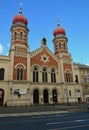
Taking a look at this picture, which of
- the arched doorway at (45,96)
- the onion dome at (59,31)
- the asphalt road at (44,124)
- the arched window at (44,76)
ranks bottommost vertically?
the asphalt road at (44,124)

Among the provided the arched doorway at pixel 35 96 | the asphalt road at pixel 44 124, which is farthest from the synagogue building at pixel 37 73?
the asphalt road at pixel 44 124

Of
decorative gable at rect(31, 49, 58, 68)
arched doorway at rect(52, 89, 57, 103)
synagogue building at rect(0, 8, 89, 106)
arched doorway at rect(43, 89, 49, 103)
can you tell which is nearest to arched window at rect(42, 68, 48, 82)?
synagogue building at rect(0, 8, 89, 106)

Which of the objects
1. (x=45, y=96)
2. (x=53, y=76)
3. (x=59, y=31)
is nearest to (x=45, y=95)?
(x=45, y=96)

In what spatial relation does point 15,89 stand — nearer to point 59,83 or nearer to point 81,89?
point 59,83

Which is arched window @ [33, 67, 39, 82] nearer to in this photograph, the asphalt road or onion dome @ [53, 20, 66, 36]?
onion dome @ [53, 20, 66, 36]

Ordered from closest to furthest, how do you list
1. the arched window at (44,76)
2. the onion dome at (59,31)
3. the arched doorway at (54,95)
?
the arched doorway at (54,95) → the arched window at (44,76) → the onion dome at (59,31)

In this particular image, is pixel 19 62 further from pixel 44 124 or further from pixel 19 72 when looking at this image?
pixel 44 124

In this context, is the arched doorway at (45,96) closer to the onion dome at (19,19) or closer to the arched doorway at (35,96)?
the arched doorway at (35,96)

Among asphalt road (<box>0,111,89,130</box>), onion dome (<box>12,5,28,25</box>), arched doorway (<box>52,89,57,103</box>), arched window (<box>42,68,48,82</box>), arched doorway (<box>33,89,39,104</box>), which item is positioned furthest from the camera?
onion dome (<box>12,5,28,25</box>)

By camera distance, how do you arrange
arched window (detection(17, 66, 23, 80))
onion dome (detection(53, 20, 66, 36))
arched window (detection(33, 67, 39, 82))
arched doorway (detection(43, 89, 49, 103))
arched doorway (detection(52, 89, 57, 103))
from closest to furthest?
arched window (detection(17, 66, 23, 80)) → arched doorway (detection(43, 89, 49, 103)) → arched window (detection(33, 67, 39, 82)) → arched doorway (detection(52, 89, 57, 103)) → onion dome (detection(53, 20, 66, 36))

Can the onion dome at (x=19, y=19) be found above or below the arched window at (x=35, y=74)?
above

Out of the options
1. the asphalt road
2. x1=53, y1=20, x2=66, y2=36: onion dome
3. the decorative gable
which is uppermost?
x1=53, y1=20, x2=66, y2=36: onion dome

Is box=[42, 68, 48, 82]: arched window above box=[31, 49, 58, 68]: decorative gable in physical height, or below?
below

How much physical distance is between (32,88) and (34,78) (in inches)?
129
